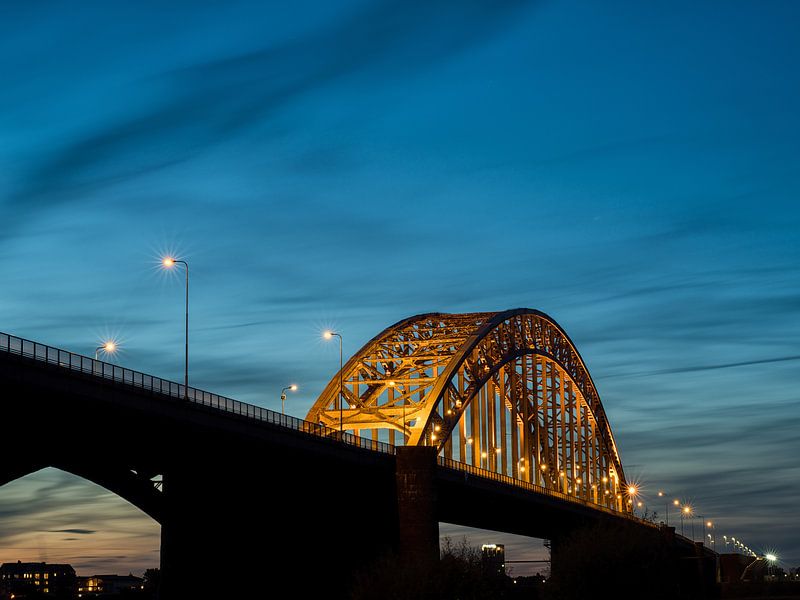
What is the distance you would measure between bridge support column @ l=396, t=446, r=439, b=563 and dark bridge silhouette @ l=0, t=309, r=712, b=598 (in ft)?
0.33

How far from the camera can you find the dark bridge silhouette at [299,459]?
63.6 metres

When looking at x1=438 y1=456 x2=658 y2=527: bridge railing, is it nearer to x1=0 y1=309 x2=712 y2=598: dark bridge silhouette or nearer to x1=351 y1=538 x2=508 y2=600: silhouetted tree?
x1=0 y1=309 x2=712 y2=598: dark bridge silhouette

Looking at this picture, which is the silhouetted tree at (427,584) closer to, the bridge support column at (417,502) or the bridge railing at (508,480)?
the bridge support column at (417,502)

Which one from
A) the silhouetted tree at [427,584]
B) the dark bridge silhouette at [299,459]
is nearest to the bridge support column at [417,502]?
the dark bridge silhouette at [299,459]

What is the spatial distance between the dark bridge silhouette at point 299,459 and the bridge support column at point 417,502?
0.33ft

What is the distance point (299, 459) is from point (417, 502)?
1398 cm

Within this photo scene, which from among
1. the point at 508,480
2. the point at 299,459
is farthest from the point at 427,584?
the point at 508,480

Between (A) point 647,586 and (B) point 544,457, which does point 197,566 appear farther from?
(B) point 544,457

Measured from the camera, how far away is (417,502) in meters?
94.2

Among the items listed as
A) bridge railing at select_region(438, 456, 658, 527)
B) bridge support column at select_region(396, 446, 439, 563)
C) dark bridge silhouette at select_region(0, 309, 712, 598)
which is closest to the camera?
dark bridge silhouette at select_region(0, 309, 712, 598)

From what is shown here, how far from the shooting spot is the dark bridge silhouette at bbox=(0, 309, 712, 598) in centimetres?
6356

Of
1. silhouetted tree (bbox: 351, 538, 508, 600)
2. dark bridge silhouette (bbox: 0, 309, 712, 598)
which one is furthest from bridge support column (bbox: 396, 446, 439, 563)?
silhouetted tree (bbox: 351, 538, 508, 600)

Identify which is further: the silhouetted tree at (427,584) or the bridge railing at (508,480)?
the bridge railing at (508,480)

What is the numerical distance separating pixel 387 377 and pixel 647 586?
113 ft
